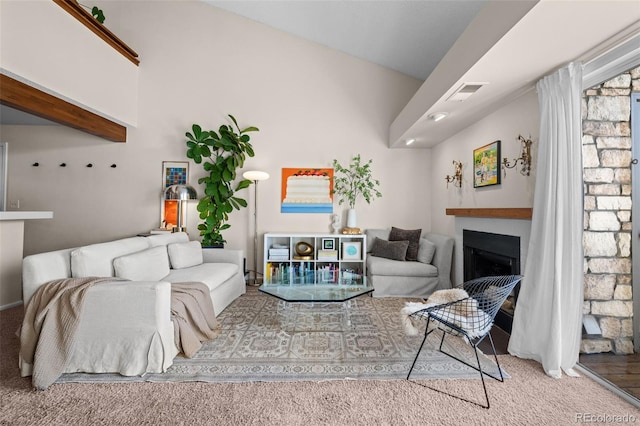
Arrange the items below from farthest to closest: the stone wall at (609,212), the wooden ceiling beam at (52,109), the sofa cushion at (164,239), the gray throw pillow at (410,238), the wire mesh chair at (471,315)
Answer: the gray throw pillow at (410,238), the sofa cushion at (164,239), the wooden ceiling beam at (52,109), the stone wall at (609,212), the wire mesh chair at (471,315)

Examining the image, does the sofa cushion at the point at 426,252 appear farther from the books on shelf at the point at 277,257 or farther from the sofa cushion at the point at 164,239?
the sofa cushion at the point at 164,239

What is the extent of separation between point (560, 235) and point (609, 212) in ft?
1.46

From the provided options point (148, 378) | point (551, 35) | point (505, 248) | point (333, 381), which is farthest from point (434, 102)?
point (148, 378)

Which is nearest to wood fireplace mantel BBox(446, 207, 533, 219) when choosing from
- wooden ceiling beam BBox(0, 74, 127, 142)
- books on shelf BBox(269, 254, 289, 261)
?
books on shelf BBox(269, 254, 289, 261)

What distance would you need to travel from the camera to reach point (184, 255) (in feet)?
11.4

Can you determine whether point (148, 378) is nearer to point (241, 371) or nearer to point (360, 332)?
point (241, 371)

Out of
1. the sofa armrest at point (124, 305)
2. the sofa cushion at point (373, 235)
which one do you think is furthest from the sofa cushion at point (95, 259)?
the sofa cushion at point (373, 235)

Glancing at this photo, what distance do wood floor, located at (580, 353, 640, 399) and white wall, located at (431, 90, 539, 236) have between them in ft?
3.98

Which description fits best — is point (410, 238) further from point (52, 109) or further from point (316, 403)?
point (52, 109)

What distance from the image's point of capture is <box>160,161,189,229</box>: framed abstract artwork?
4.76 meters

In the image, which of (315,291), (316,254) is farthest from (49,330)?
(316,254)

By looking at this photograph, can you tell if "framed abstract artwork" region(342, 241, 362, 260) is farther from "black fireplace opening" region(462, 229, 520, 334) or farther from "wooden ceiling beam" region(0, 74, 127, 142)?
"wooden ceiling beam" region(0, 74, 127, 142)

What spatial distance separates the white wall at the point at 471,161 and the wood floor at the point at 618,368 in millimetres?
1213

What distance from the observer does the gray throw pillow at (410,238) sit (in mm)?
4215
